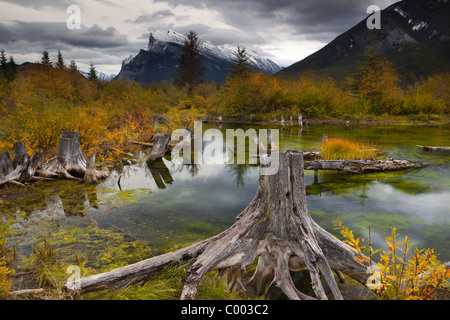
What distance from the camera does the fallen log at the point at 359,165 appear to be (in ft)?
29.4

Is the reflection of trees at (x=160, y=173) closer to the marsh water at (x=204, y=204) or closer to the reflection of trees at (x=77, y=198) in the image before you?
the marsh water at (x=204, y=204)

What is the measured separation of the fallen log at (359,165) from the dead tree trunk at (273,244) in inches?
217

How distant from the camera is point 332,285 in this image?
2.86 metres

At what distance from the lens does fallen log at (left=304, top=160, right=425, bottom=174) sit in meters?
8.97

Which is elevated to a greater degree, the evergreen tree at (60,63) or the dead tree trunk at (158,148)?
the evergreen tree at (60,63)

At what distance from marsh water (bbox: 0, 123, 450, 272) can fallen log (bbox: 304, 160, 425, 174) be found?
0.31 meters

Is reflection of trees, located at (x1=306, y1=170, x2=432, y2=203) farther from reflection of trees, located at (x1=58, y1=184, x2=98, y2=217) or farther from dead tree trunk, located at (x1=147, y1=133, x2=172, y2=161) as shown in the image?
dead tree trunk, located at (x1=147, y1=133, x2=172, y2=161)

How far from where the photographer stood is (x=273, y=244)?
11.1 feet

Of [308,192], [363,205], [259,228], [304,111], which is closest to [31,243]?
[259,228]

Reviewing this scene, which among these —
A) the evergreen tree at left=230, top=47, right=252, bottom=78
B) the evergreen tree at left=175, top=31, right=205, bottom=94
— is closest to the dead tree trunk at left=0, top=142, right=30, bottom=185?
the evergreen tree at left=230, top=47, right=252, bottom=78

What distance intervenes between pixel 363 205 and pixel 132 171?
8199mm

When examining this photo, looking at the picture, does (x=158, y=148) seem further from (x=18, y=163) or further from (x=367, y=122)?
(x=367, y=122)

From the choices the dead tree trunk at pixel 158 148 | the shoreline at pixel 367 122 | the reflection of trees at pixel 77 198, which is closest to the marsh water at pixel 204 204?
the reflection of trees at pixel 77 198

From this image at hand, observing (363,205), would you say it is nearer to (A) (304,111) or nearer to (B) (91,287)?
(B) (91,287)
